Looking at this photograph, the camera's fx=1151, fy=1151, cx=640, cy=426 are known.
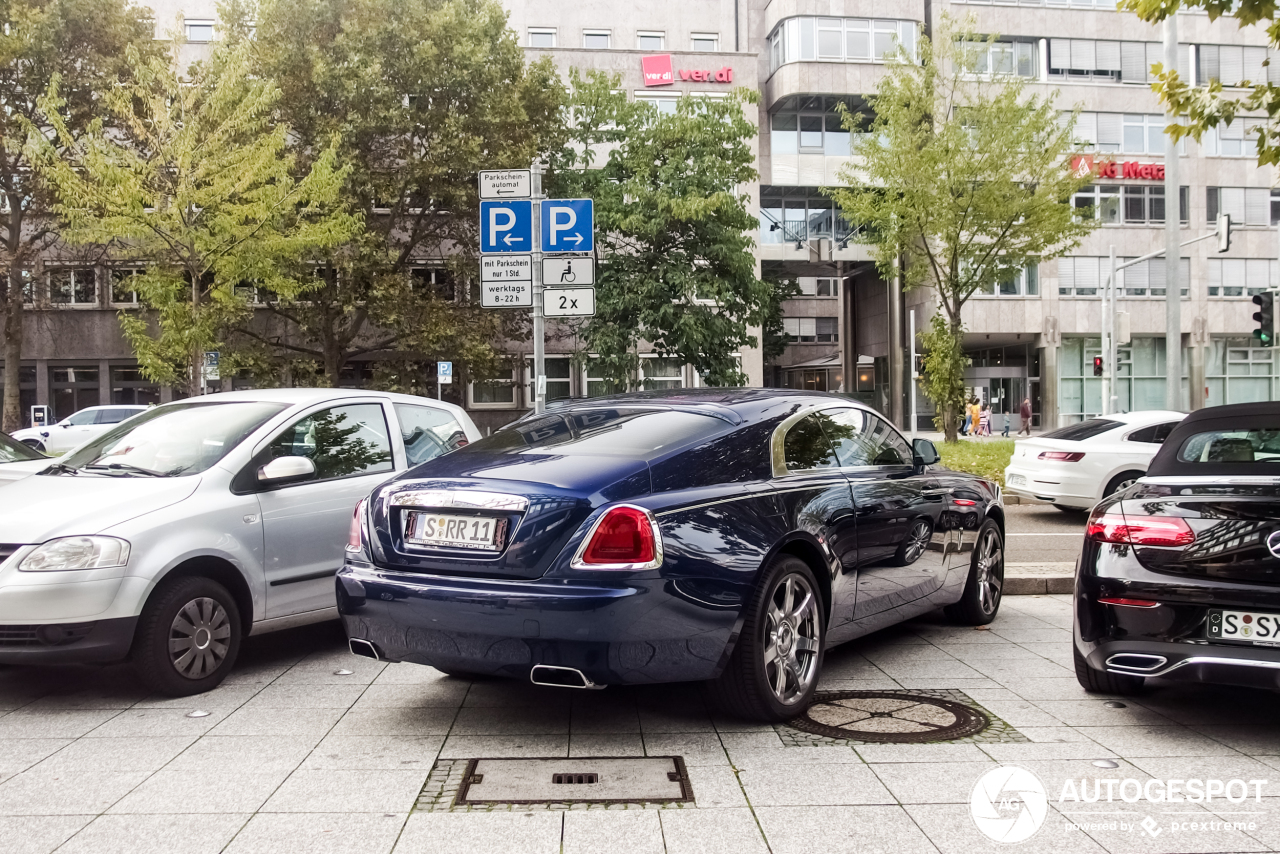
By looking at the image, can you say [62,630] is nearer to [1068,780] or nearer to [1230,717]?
[1068,780]

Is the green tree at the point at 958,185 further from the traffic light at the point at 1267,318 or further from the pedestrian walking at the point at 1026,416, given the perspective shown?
the pedestrian walking at the point at 1026,416

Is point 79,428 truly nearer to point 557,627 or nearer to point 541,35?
point 541,35

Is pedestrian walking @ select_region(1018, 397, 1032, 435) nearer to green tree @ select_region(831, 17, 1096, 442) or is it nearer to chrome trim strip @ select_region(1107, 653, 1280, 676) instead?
green tree @ select_region(831, 17, 1096, 442)

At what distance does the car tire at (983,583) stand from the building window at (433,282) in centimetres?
2714

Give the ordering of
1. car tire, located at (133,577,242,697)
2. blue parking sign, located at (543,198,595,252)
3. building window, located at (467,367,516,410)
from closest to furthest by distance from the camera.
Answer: car tire, located at (133,577,242,697)
blue parking sign, located at (543,198,595,252)
building window, located at (467,367,516,410)

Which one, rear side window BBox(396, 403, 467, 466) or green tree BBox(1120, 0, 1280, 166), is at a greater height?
green tree BBox(1120, 0, 1280, 166)

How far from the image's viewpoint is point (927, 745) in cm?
475

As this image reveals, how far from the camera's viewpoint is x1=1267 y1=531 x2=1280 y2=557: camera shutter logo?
4.52m

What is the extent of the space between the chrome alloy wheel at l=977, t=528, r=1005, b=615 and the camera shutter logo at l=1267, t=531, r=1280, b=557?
2.83m

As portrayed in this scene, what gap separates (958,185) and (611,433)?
22.9 m

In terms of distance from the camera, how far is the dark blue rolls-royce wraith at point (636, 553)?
4547 mm

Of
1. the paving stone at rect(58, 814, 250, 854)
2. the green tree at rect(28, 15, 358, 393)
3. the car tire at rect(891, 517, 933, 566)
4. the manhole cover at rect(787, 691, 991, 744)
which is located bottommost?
the manhole cover at rect(787, 691, 991, 744)

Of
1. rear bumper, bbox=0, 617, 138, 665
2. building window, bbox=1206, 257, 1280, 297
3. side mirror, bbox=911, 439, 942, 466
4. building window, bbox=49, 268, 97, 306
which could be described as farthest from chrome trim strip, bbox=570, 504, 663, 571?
building window, bbox=1206, 257, 1280, 297

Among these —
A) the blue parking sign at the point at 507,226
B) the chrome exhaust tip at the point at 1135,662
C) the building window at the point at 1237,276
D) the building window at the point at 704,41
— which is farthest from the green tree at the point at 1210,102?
the building window at the point at 1237,276
